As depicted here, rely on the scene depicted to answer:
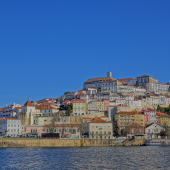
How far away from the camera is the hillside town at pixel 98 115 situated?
79.3 meters

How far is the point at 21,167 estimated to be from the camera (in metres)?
38.2

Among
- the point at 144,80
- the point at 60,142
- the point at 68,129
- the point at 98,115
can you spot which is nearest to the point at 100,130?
the point at 68,129

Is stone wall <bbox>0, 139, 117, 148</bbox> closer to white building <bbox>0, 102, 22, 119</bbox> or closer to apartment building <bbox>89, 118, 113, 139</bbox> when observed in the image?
apartment building <bbox>89, 118, 113, 139</bbox>

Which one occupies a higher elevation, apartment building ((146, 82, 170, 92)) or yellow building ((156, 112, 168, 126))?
apartment building ((146, 82, 170, 92))

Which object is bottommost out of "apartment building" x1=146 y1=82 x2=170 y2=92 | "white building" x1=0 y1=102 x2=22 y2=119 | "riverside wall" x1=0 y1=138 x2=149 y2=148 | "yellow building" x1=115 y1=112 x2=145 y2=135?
"riverside wall" x1=0 y1=138 x2=149 y2=148

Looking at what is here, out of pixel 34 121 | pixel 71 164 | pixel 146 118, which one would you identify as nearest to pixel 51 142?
pixel 34 121

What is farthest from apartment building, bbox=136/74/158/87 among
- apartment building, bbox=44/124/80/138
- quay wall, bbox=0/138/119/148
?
quay wall, bbox=0/138/119/148

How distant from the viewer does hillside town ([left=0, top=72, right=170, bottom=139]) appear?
79.3 m

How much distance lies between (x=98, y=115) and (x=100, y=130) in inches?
868

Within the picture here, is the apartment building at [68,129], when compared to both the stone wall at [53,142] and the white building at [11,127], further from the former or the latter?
the stone wall at [53,142]

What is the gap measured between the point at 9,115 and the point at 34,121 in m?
10.2

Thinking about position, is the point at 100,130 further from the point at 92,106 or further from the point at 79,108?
the point at 92,106

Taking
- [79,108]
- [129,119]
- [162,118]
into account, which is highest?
[79,108]

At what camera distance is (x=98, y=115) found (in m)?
99.7
